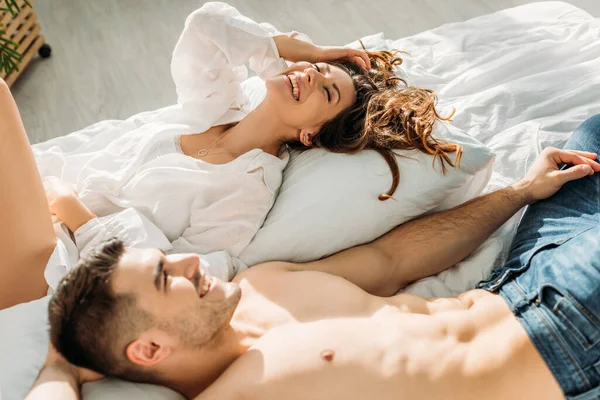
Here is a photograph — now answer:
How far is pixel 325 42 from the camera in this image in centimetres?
318

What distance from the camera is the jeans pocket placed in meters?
1.30

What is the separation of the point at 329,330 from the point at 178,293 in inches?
14.1

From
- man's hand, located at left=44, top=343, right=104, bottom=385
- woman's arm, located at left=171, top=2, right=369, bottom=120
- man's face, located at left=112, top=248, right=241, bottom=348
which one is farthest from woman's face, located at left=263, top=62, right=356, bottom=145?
man's hand, located at left=44, top=343, right=104, bottom=385

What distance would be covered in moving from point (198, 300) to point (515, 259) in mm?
850

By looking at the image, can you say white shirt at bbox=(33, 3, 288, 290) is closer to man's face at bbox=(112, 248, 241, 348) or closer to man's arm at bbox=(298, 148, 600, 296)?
man's arm at bbox=(298, 148, 600, 296)

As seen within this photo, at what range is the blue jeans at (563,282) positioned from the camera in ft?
4.27

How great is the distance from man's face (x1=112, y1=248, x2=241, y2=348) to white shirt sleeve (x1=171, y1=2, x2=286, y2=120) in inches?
34.3

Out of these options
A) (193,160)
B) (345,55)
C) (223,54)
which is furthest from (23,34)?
(345,55)

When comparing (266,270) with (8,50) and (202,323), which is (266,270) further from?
(8,50)

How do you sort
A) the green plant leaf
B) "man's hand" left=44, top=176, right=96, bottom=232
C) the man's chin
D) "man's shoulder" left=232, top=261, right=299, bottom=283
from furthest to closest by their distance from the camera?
the green plant leaf, "man's hand" left=44, top=176, right=96, bottom=232, "man's shoulder" left=232, top=261, right=299, bottom=283, the man's chin

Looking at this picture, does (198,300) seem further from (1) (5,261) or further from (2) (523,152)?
(2) (523,152)

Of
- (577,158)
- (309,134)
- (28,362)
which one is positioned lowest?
(28,362)

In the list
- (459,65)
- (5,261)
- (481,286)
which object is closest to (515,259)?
(481,286)

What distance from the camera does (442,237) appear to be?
169cm
